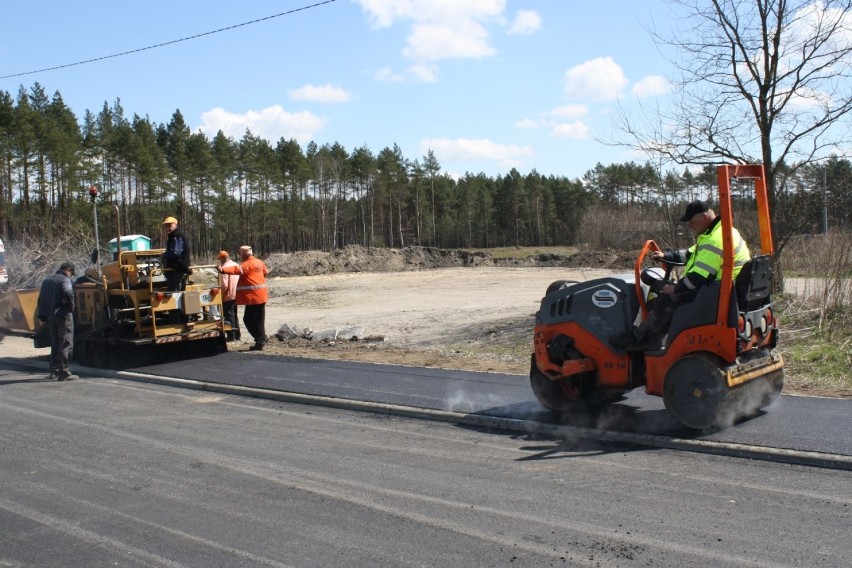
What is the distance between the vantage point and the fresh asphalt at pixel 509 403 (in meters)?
5.92

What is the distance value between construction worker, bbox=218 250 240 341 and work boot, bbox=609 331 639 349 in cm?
795

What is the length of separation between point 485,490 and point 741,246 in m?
2.88

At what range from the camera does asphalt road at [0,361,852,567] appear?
4.21 metres

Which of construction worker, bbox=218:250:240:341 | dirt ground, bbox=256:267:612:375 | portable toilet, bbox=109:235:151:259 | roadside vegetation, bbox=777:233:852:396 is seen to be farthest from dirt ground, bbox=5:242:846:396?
portable toilet, bbox=109:235:151:259

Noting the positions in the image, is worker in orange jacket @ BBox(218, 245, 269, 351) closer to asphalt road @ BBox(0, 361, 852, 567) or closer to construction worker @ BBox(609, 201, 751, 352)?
asphalt road @ BBox(0, 361, 852, 567)

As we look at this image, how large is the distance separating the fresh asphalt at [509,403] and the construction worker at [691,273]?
795 mm

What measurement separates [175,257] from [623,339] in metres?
7.61

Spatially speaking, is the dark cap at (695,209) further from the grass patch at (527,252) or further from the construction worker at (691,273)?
the grass patch at (527,252)

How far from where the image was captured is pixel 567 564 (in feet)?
13.1

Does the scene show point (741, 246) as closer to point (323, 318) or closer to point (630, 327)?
point (630, 327)

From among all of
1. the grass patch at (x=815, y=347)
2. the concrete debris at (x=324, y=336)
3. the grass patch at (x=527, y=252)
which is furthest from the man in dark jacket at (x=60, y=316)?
the grass patch at (x=527, y=252)

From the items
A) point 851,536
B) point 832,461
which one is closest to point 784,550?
point 851,536

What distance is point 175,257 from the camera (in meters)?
11.7

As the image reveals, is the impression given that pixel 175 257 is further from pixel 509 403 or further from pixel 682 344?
pixel 682 344
